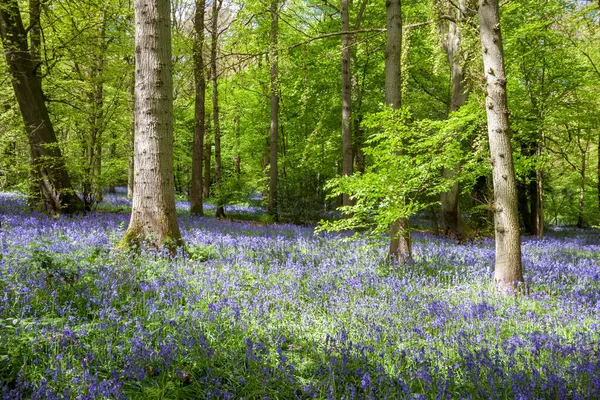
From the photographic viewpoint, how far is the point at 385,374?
284 centimetres

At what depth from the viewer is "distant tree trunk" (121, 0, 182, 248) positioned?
20.0 ft

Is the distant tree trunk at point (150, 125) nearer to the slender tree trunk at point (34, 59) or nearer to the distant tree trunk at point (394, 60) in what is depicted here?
the distant tree trunk at point (394, 60)

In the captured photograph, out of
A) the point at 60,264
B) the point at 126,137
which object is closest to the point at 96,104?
the point at 126,137

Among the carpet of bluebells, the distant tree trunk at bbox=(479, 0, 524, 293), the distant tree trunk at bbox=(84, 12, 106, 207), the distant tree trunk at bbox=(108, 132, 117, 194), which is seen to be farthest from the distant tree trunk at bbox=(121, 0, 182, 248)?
the distant tree trunk at bbox=(108, 132, 117, 194)

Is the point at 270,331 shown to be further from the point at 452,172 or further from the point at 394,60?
the point at 452,172

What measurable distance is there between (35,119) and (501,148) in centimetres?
1081

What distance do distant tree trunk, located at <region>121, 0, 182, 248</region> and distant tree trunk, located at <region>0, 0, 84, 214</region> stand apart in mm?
5031

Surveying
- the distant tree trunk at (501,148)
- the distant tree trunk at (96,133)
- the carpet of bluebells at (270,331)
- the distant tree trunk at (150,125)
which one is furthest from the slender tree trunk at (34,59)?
the distant tree trunk at (501,148)

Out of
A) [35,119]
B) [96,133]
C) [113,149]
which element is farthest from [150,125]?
[113,149]

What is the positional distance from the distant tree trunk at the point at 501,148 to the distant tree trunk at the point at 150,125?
4.71 m

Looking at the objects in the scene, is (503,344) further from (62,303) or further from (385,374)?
(62,303)

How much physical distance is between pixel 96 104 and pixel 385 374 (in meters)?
11.6

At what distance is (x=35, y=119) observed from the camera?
10.2 metres

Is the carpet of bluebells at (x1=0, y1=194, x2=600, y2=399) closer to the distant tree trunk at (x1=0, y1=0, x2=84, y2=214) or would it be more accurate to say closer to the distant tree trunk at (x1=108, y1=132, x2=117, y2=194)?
the distant tree trunk at (x1=0, y1=0, x2=84, y2=214)
